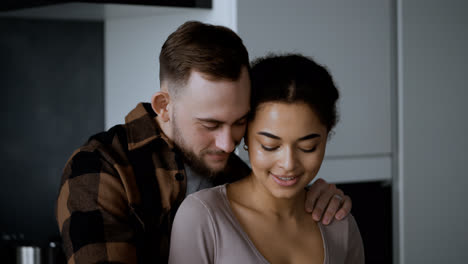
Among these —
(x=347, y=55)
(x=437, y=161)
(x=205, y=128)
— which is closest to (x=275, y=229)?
(x=205, y=128)

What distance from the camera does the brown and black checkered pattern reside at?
1136 millimetres

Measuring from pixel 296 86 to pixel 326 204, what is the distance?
1.02 feet

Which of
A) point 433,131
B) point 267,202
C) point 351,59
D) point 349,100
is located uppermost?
point 351,59

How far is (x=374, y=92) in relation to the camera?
1841mm

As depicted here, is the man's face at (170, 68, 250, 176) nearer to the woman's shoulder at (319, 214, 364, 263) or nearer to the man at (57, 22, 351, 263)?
the man at (57, 22, 351, 263)

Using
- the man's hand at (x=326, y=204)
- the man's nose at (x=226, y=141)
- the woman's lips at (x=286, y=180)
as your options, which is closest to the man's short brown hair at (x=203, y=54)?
the man's nose at (x=226, y=141)

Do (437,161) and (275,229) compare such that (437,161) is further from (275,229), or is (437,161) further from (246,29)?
(275,229)

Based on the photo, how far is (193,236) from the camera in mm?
1044

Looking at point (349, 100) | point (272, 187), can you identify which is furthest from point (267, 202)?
point (349, 100)

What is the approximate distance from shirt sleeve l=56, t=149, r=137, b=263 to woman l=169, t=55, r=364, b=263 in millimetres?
142

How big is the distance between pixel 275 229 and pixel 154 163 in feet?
1.04

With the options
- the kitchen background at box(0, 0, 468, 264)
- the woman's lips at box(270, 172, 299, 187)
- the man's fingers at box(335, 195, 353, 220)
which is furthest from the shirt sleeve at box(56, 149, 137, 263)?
the kitchen background at box(0, 0, 468, 264)

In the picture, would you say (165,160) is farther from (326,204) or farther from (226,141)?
(326,204)

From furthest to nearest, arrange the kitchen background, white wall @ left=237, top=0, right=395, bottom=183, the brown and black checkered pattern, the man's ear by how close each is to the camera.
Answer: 1. the kitchen background
2. white wall @ left=237, top=0, right=395, bottom=183
3. the man's ear
4. the brown and black checkered pattern
